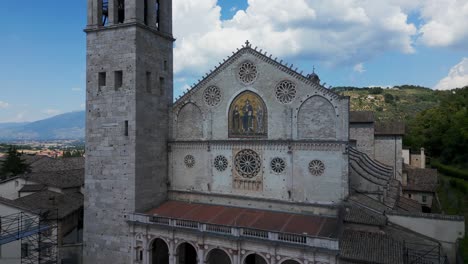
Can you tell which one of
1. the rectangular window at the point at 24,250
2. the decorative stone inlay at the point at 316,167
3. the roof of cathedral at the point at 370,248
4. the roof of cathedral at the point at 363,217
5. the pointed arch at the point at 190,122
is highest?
the pointed arch at the point at 190,122

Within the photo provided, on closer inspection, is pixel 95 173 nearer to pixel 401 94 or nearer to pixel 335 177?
pixel 335 177

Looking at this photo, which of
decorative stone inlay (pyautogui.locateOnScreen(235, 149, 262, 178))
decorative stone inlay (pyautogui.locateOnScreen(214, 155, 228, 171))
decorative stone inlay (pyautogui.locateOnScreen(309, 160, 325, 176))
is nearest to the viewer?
decorative stone inlay (pyautogui.locateOnScreen(309, 160, 325, 176))

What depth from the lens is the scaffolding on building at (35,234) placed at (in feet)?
69.1

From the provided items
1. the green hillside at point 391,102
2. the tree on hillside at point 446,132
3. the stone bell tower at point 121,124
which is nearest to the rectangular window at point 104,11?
the stone bell tower at point 121,124

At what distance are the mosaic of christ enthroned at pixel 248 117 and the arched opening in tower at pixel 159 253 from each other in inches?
364

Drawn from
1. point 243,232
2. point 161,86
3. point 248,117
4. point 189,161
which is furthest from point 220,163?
point 161,86

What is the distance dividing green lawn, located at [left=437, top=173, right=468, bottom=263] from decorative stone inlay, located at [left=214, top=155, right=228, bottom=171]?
2446 cm

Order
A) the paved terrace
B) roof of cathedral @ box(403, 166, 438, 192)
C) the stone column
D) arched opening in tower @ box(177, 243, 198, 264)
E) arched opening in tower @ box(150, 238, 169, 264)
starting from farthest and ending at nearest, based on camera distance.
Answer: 1. roof of cathedral @ box(403, 166, 438, 192)
2. arched opening in tower @ box(177, 243, 198, 264)
3. arched opening in tower @ box(150, 238, 169, 264)
4. the stone column
5. the paved terrace

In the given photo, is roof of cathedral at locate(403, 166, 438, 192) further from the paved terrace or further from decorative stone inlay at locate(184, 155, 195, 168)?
decorative stone inlay at locate(184, 155, 195, 168)

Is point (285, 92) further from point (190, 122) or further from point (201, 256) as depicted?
point (201, 256)

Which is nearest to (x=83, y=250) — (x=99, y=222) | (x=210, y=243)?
(x=99, y=222)

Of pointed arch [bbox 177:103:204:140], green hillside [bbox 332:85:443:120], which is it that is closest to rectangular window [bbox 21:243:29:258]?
pointed arch [bbox 177:103:204:140]

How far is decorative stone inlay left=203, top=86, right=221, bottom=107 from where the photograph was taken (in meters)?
23.1

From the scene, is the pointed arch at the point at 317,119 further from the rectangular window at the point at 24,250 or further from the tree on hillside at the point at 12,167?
the tree on hillside at the point at 12,167
